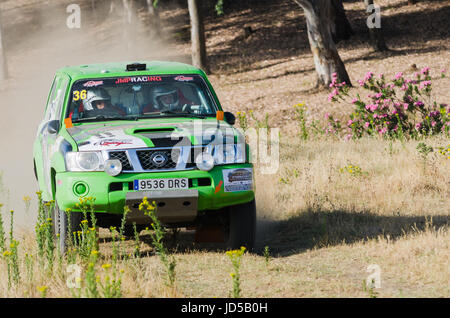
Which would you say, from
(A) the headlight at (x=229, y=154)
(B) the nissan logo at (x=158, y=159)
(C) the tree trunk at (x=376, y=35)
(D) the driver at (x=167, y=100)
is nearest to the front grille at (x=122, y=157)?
(B) the nissan logo at (x=158, y=159)

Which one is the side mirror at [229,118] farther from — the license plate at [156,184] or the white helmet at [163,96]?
the license plate at [156,184]

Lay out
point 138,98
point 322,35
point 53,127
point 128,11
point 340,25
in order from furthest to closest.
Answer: point 128,11
point 340,25
point 322,35
point 138,98
point 53,127

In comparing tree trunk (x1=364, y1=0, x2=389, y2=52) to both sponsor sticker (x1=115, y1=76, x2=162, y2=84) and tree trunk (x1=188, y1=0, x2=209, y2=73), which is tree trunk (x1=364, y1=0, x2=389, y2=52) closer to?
Answer: tree trunk (x1=188, y1=0, x2=209, y2=73)

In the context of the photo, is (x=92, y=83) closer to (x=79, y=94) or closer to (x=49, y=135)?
(x=79, y=94)

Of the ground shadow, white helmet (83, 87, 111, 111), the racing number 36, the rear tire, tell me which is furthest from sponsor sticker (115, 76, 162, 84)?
the rear tire

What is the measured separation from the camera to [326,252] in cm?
787

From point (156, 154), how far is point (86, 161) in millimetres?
646

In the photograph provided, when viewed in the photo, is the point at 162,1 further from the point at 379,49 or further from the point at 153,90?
the point at 153,90

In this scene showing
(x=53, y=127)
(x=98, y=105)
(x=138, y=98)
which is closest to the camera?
(x=53, y=127)

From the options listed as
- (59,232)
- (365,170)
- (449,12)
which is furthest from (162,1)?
(59,232)

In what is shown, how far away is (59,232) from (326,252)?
2664 millimetres

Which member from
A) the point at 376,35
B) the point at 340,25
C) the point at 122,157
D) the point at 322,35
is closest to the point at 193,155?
the point at 122,157

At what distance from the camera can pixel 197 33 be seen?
28.4m

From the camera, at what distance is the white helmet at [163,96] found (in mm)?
8547
